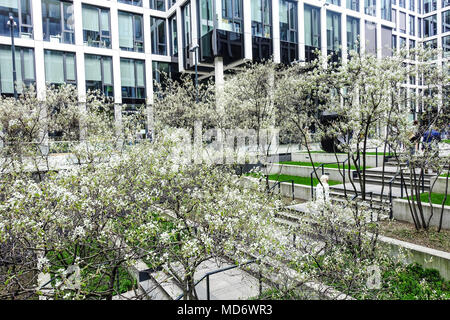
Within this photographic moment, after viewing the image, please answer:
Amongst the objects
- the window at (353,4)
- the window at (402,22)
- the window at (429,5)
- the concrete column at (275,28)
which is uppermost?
the window at (429,5)

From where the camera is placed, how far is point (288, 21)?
27469mm

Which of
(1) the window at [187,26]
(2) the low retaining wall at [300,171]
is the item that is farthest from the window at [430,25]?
(2) the low retaining wall at [300,171]

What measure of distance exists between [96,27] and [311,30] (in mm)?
20816

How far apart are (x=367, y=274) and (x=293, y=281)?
135cm

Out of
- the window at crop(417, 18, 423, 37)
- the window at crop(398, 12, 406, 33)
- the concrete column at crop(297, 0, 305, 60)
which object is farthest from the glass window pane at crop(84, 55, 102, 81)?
the window at crop(417, 18, 423, 37)

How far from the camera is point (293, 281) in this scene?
4.26 metres

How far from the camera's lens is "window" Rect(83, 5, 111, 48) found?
91.1 ft

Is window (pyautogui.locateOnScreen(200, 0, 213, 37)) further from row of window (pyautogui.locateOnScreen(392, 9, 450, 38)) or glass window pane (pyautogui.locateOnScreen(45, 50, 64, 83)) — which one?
row of window (pyautogui.locateOnScreen(392, 9, 450, 38))

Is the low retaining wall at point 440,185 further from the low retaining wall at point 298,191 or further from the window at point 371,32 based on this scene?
the window at point 371,32

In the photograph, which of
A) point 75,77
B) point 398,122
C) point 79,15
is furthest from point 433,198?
point 79,15

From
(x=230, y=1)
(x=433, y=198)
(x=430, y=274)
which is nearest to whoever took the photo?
(x=430, y=274)

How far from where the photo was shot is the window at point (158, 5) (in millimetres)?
31702

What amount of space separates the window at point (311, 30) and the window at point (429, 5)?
32333 mm
